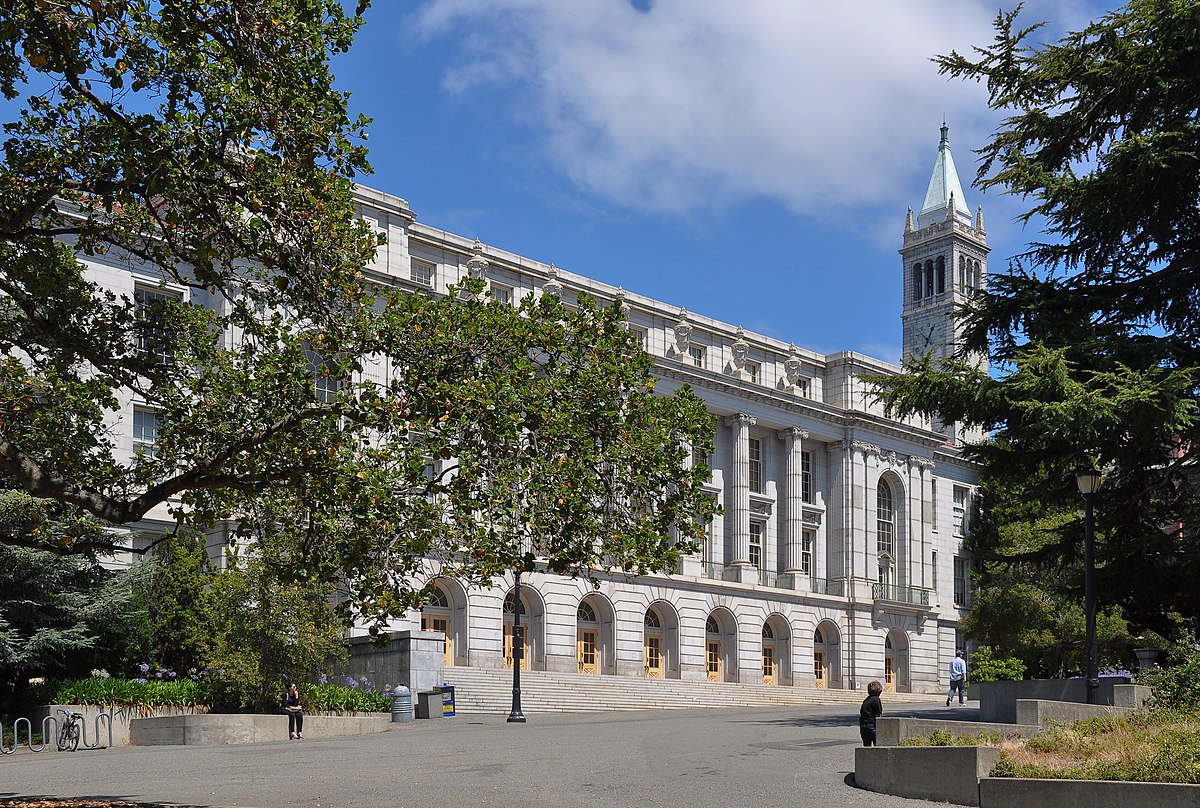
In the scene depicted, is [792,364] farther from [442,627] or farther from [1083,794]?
[1083,794]

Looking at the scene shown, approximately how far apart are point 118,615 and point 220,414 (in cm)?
2226

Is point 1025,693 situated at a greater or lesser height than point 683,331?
lesser

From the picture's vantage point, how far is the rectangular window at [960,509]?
84.6 metres

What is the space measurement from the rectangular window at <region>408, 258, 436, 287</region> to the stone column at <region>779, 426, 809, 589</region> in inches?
911

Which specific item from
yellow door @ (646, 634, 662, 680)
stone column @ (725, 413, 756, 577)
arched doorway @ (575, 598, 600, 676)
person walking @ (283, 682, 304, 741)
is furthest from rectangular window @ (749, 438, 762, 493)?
person walking @ (283, 682, 304, 741)

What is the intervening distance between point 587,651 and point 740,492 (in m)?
11.5

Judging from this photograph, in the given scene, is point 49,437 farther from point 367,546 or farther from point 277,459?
point 367,546

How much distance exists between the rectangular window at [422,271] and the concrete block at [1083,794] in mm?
42178

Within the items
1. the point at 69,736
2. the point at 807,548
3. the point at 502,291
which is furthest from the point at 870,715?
the point at 807,548

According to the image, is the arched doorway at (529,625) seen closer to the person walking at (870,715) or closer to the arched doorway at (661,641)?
the arched doorway at (661,641)

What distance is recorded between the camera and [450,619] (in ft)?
183

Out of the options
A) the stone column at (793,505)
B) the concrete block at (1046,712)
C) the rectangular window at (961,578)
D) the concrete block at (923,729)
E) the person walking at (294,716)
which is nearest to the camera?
the concrete block at (923,729)

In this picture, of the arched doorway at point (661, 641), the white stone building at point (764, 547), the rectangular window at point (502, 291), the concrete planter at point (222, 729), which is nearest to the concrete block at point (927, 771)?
the concrete planter at point (222, 729)

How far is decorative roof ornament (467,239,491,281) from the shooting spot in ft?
187
